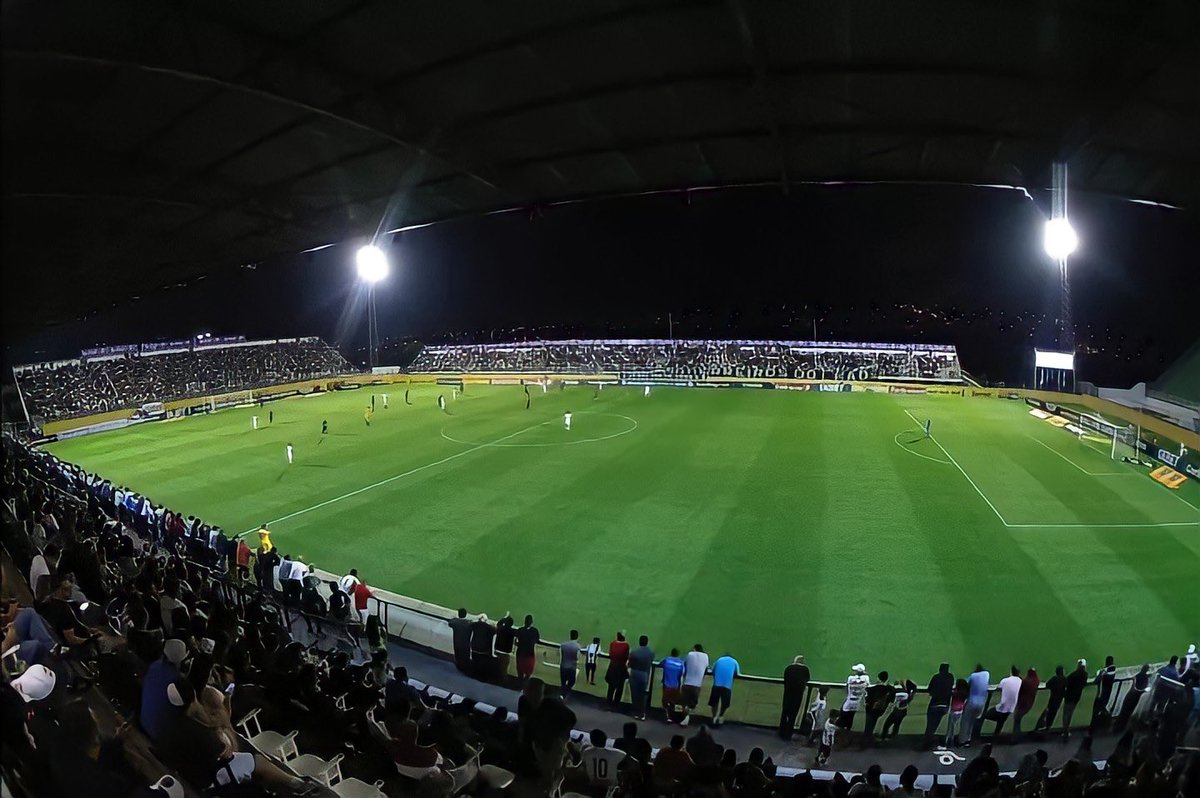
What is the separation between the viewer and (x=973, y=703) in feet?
27.1

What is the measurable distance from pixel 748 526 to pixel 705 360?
42.6 metres

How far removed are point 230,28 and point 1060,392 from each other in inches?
1780

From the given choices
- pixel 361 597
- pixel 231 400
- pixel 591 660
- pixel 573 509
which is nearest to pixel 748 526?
pixel 573 509

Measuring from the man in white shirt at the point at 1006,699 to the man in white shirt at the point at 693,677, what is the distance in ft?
12.4

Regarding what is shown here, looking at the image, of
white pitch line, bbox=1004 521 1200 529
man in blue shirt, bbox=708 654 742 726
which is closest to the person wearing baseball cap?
man in blue shirt, bbox=708 654 742 726

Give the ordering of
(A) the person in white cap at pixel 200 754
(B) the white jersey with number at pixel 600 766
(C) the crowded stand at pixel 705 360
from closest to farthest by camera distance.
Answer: (A) the person in white cap at pixel 200 754
(B) the white jersey with number at pixel 600 766
(C) the crowded stand at pixel 705 360

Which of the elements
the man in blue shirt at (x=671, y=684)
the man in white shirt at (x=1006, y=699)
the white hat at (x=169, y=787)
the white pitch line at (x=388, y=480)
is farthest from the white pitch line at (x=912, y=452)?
the white hat at (x=169, y=787)

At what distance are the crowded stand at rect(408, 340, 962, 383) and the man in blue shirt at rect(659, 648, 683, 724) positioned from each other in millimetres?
44620

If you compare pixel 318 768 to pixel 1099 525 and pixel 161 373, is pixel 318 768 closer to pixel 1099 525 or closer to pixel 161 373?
pixel 1099 525

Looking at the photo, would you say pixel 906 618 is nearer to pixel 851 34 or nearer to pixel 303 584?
pixel 851 34

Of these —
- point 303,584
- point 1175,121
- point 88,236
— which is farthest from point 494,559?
point 1175,121

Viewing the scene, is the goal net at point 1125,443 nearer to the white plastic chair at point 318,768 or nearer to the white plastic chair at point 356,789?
the white plastic chair at point 356,789

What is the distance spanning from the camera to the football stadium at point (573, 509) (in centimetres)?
561

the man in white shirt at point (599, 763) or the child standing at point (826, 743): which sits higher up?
the man in white shirt at point (599, 763)
